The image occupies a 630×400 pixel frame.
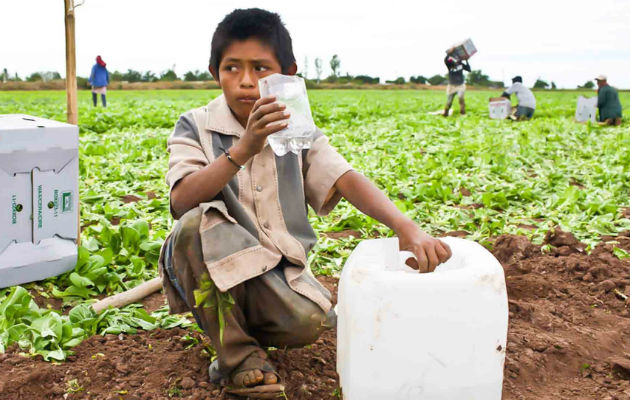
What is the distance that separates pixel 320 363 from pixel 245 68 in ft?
3.38

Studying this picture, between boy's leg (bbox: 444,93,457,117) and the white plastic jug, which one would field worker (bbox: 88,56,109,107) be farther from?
the white plastic jug

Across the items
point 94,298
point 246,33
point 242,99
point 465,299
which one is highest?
point 246,33

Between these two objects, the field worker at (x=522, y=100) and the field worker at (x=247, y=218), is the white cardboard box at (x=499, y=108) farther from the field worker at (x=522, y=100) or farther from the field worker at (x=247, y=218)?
the field worker at (x=247, y=218)

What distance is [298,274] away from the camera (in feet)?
6.82

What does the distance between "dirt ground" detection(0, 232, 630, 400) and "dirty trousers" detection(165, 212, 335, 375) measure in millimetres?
142

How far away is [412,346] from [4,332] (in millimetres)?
1681

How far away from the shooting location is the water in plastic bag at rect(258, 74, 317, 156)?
178 cm

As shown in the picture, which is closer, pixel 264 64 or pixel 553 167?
pixel 264 64

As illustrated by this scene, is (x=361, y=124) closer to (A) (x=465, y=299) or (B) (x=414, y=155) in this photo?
(B) (x=414, y=155)

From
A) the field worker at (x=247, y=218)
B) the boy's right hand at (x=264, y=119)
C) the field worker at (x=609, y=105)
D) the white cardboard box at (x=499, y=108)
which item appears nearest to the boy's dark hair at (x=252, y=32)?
the field worker at (x=247, y=218)

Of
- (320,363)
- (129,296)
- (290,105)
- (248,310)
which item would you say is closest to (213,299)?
(248,310)

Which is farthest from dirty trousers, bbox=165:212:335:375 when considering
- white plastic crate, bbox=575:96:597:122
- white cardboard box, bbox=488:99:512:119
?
white cardboard box, bbox=488:99:512:119

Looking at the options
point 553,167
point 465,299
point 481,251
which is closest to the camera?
point 465,299

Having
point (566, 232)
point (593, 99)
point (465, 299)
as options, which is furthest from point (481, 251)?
point (593, 99)
